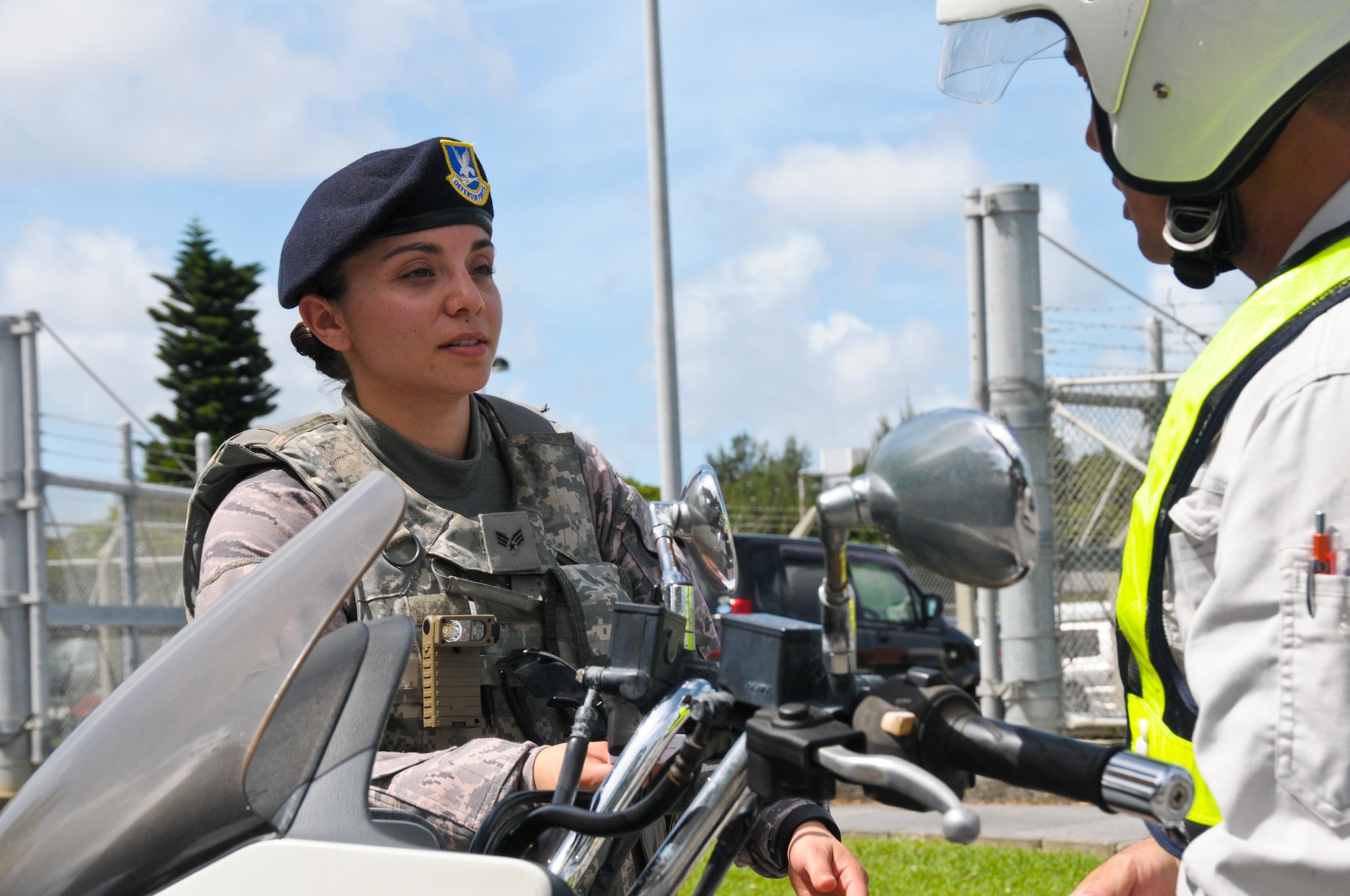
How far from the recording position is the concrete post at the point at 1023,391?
654 cm

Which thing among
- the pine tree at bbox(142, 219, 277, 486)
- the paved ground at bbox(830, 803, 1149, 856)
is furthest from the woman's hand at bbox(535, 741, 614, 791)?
the pine tree at bbox(142, 219, 277, 486)

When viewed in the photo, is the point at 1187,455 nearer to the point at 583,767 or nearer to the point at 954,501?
the point at 954,501

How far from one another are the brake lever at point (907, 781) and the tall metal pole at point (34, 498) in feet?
21.9

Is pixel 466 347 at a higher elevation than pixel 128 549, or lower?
higher

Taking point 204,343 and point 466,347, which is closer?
point 466,347

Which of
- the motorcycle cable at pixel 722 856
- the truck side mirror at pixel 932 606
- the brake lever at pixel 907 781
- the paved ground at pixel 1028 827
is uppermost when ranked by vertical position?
the brake lever at pixel 907 781

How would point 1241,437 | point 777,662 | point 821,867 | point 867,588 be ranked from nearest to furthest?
1. point 777,662
2. point 1241,437
3. point 821,867
4. point 867,588

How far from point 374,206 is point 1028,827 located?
5.17 metres

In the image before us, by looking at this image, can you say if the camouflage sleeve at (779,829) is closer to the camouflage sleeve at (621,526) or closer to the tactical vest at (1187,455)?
the tactical vest at (1187,455)

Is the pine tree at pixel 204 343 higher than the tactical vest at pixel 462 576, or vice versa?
the pine tree at pixel 204 343

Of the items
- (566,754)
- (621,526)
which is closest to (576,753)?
(566,754)

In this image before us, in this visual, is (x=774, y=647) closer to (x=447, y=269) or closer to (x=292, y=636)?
(x=292, y=636)

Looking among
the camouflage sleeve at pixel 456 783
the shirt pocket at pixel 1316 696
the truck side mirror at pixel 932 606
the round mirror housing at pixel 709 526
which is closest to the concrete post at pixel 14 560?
the camouflage sleeve at pixel 456 783

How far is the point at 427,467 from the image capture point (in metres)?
2.26
